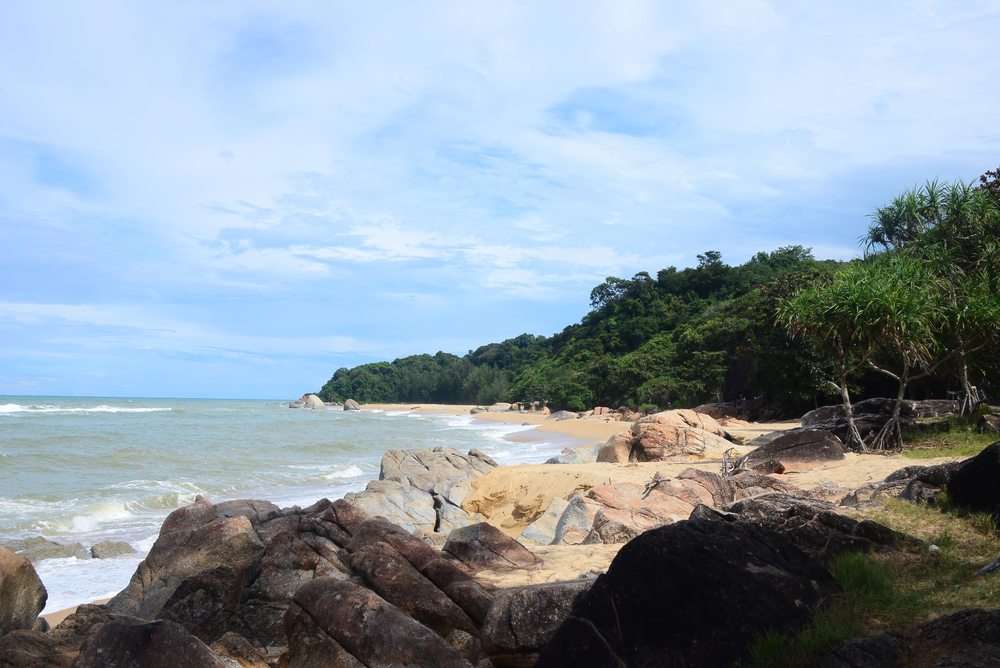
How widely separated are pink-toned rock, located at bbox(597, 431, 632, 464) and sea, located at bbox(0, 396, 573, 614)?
20.8 ft

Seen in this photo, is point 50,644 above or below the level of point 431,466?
above

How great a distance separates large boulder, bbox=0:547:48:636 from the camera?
618 centimetres

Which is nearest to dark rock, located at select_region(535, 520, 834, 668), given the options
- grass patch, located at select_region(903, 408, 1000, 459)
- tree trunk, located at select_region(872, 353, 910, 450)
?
grass patch, located at select_region(903, 408, 1000, 459)

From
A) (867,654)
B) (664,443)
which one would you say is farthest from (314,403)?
(867,654)

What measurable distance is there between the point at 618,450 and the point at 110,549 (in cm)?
1190

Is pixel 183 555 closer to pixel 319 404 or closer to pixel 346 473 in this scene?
pixel 346 473

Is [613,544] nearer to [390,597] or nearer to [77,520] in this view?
[390,597]

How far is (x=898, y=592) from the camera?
4121 mm

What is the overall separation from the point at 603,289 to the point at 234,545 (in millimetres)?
88589

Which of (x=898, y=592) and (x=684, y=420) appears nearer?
(x=898, y=592)

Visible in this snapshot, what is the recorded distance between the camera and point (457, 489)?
14.5 m

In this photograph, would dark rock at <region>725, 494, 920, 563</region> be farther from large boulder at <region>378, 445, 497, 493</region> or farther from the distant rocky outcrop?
large boulder at <region>378, 445, 497, 493</region>

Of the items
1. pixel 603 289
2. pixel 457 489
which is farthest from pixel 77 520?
pixel 603 289

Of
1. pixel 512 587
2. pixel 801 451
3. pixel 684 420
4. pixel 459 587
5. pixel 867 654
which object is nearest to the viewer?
pixel 867 654
